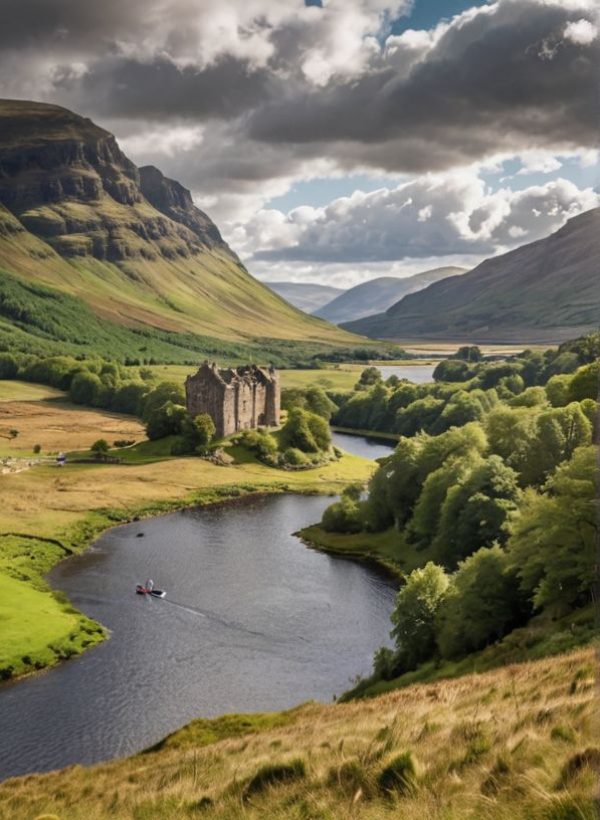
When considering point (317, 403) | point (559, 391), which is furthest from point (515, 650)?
point (317, 403)

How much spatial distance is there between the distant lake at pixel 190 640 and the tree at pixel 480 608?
10607 mm

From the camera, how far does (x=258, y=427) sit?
175125 mm

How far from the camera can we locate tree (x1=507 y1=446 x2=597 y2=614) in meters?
50.3

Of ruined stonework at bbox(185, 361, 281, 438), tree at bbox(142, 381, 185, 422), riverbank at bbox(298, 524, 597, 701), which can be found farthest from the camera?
tree at bbox(142, 381, 185, 422)

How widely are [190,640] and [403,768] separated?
2106 inches

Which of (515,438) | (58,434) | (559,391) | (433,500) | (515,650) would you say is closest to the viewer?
(515,650)

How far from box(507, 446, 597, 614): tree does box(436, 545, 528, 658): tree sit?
174cm

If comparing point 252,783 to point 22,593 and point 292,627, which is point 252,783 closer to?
point 292,627

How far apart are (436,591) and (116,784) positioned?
31.9m

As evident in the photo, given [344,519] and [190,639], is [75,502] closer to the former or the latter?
[344,519]

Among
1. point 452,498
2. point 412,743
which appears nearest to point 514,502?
point 452,498

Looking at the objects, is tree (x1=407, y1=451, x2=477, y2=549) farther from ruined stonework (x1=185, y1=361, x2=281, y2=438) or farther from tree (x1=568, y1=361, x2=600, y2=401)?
ruined stonework (x1=185, y1=361, x2=281, y2=438)

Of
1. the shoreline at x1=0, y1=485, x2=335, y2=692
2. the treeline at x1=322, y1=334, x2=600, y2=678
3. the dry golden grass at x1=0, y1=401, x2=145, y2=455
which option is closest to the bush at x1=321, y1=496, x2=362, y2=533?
the treeline at x1=322, y1=334, x2=600, y2=678

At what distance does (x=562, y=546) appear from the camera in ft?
171
